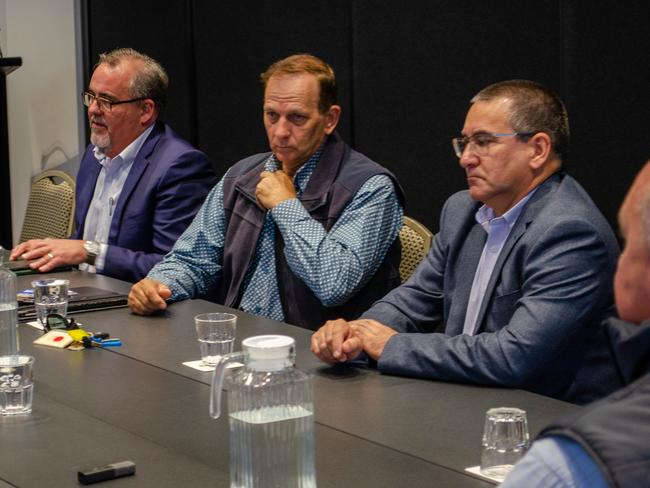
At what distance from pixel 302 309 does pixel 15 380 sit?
4.37ft

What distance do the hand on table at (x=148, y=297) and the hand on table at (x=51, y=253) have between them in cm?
Answer: 83

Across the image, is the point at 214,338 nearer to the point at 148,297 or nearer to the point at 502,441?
the point at 148,297

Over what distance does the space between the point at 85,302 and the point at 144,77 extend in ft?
4.69

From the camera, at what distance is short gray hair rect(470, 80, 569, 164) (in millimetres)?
2631

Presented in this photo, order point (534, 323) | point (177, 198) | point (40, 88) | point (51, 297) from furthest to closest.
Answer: point (40, 88), point (177, 198), point (51, 297), point (534, 323)

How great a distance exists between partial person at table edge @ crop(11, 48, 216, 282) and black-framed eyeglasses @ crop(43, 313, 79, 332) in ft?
3.26

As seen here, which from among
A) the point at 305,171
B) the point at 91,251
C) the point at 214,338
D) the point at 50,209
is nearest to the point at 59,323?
the point at 214,338

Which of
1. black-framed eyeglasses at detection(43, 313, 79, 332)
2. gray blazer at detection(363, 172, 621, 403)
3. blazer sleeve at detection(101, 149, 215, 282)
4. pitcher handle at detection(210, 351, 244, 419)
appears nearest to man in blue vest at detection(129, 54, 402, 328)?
black-framed eyeglasses at detection(43, 313, 79, 332)

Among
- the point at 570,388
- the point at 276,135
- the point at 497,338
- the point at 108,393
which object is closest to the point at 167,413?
the point at 108,393

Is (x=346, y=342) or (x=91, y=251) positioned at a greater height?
(x=346, y=342)

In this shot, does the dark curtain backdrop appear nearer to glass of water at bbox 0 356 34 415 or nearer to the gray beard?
the gray beard

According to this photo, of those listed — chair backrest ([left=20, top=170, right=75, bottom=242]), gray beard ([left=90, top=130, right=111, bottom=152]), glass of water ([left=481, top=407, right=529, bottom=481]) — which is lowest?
chair backrest ([left=20, top=170, right=75, bottom=242])

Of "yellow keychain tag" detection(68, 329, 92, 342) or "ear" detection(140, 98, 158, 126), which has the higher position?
"ear" detection(140, 98, 158, 126)

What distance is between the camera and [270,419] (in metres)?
1.54
